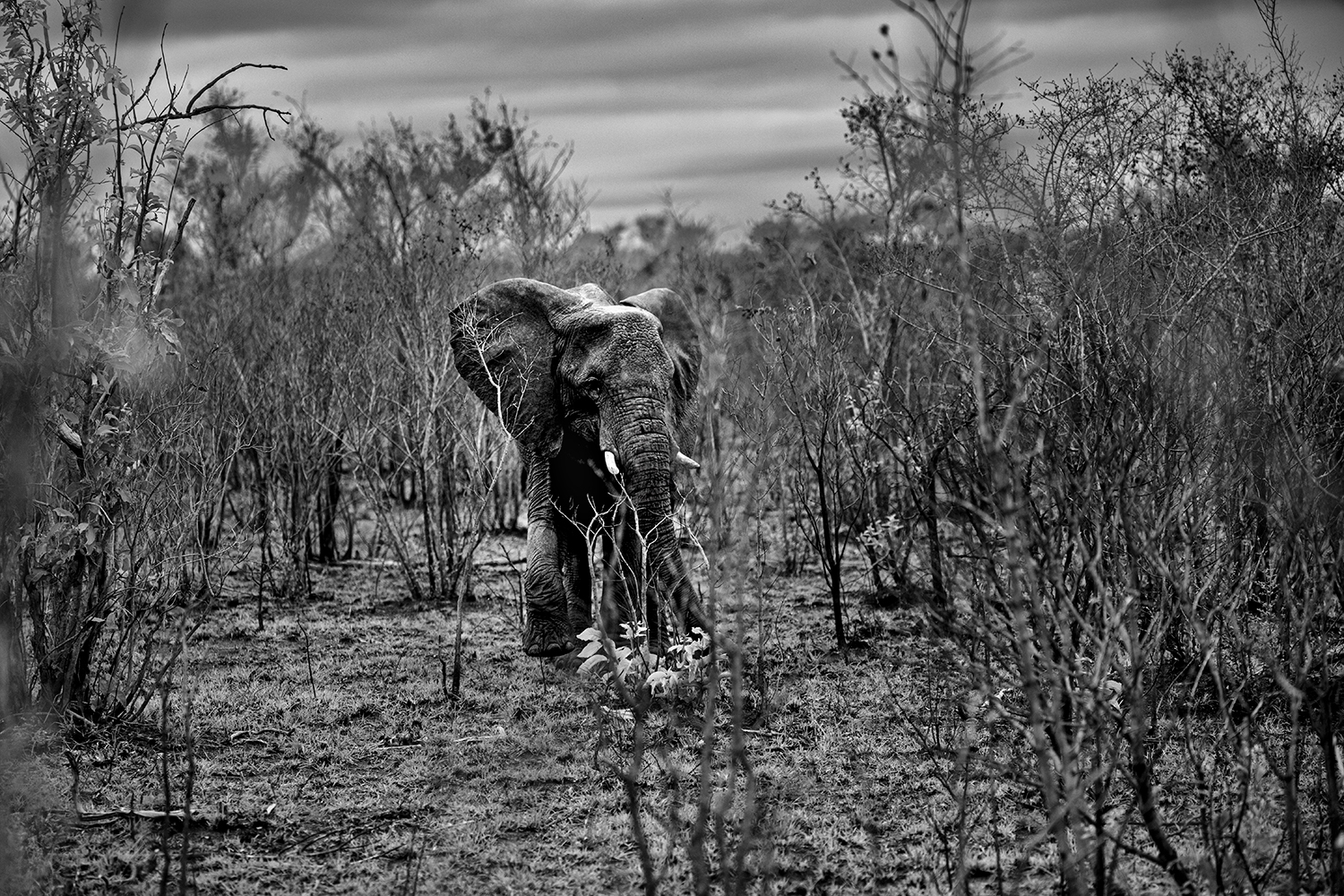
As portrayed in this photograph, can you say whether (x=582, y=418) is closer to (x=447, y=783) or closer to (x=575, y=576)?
(x=575, y=576)

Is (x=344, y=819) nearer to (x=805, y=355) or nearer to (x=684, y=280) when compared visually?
(x=805, y=355)

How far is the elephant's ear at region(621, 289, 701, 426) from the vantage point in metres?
8.50

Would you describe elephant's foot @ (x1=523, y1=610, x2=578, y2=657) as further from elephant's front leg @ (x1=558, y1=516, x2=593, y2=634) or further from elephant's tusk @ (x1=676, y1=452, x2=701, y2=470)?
elephant's tusk @ (x1=676, y1=452, x2=701, y2=470)

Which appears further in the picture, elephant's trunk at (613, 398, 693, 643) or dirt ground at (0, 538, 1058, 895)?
elephant's trunk at (613, 398, 693, 643)

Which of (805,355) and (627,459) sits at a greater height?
(805,355)

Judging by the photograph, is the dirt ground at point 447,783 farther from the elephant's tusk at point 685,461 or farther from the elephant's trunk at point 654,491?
the elephant's tusk at point 685,461

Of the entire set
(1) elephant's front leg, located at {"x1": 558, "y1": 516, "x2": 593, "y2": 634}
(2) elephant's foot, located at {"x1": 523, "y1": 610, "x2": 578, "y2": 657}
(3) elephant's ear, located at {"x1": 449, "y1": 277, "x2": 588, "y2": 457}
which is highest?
(3) elephant's ear, located at {"x1": 449, "y1": 277, "x2": 588, "y2": 457}

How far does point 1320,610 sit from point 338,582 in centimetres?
832

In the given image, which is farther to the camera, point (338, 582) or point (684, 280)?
point (684, 280)

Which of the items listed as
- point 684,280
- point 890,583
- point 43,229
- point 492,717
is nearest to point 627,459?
point 492,717

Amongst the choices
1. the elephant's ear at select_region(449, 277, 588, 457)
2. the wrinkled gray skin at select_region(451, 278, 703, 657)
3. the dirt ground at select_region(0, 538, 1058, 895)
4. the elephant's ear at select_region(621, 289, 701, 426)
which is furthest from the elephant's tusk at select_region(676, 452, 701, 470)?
the dirt ground at select_region(0, 538, 1058, 895)

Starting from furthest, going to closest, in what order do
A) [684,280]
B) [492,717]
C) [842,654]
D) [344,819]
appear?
1. [684,280]
2. [842,654]
3. [492,717]
4. [344,819]

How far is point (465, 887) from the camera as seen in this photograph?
15.9 ft

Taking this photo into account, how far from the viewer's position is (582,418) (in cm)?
822
